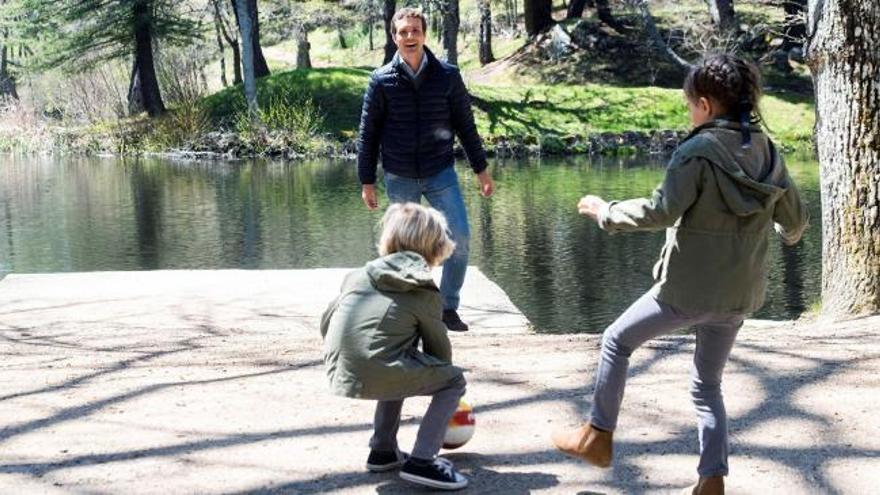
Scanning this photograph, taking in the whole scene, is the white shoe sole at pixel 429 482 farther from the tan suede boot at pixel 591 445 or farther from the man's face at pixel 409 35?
the man's face at pixel 409 35

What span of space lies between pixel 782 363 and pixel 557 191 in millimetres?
14477

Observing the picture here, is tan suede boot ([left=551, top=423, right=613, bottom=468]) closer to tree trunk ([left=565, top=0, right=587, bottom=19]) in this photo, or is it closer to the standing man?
the standing man

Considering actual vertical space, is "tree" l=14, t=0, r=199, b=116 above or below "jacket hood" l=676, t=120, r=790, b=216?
above

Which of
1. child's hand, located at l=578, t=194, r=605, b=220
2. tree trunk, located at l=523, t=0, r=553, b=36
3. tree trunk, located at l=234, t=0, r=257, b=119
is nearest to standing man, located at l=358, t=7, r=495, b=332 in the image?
child's hand, located at l=578, t=194, r=605, b=220

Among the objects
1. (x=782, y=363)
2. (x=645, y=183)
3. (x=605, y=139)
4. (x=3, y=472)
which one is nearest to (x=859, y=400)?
(x=782, y=363)

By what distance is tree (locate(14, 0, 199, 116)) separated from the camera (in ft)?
110

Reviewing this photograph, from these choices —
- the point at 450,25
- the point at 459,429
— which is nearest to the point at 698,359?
the point at 459,429

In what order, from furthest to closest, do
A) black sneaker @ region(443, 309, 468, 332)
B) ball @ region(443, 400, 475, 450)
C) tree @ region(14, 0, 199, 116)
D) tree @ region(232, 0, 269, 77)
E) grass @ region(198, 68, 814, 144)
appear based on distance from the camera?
tree @ region(232, 0, 269, 77) < tree @ region(14, 0, 199, 116) < grass @ region(198, 68, 814, 144) < black sneaker @ region(443, 309, 468, 332) < ball @ region(443, 400, 475, 450)

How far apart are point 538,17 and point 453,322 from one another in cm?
3299

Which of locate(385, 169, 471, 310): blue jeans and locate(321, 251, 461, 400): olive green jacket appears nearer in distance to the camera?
locate(321, 251, 461, 400): olive green jacket

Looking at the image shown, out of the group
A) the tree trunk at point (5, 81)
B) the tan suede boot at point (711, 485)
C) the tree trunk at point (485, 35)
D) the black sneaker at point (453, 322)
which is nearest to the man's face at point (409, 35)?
the black sneaker at point (453, 322)

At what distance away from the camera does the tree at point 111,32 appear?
33.5m

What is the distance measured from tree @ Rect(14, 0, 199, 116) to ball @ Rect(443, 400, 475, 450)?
1239 inches

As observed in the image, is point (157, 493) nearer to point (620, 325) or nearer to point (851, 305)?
point (620, 325)
